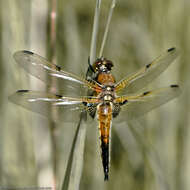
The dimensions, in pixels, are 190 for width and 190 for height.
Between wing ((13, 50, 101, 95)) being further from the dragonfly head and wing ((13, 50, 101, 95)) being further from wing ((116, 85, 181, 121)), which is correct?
wing ((116, 85, 181, 121))

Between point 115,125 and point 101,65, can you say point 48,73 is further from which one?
point 115,125

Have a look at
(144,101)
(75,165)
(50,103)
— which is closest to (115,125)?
(144,101)

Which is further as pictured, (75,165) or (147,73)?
(147,73)

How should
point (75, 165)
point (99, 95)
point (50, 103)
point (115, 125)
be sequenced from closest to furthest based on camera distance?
point (75, 165) < point (50, 103) < point (99, 95) < point (115, 125)

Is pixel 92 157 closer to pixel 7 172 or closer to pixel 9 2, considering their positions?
pixel 7 172

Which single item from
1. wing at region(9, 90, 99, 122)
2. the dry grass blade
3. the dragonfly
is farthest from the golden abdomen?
the dry grass blade

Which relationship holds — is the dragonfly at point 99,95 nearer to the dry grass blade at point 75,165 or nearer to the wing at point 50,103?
the wing at point 50,103
